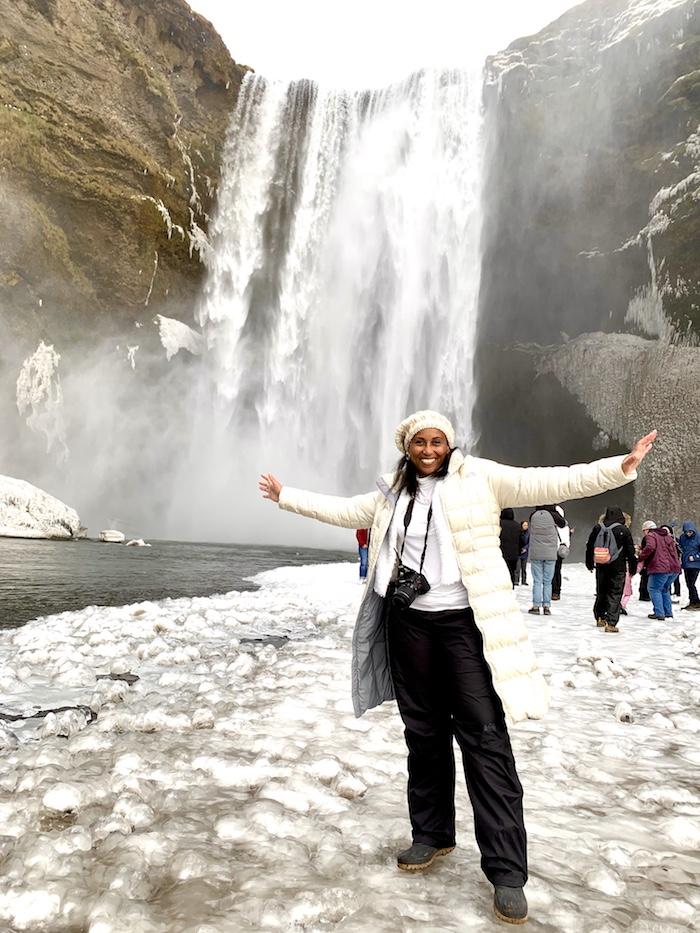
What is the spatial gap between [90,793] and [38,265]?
3948cm

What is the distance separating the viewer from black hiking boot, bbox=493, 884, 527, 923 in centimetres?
213

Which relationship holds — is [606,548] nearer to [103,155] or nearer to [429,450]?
[429,450]

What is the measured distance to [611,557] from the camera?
29.3ft

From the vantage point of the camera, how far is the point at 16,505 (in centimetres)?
2905

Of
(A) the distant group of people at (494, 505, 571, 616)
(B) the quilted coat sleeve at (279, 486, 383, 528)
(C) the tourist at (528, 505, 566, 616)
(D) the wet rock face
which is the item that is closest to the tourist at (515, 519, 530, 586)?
(A) the distant group of people at (494, 505, 571, 616)

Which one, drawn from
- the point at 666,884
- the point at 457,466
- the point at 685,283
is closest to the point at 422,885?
the point at 666,884

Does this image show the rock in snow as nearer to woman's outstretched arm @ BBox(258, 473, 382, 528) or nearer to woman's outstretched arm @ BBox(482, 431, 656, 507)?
woman's outstretched arm @ BBox(258, 473, 382, 528)

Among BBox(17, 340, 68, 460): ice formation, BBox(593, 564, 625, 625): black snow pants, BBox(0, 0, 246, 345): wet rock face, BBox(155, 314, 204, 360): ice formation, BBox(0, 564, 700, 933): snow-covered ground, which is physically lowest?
BBox(0, 564, 700, 933): snow-covered ground

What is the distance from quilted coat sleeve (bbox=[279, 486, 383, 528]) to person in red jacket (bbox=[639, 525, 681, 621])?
8.97 m

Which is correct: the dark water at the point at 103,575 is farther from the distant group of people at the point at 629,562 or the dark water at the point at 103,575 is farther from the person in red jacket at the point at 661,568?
the person in red jacket at the point at 661,568

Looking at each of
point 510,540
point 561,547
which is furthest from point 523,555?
point 510,540

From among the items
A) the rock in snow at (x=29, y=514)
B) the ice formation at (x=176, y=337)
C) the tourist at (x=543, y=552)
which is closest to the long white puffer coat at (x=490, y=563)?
the tourist at (x=543, y=552)

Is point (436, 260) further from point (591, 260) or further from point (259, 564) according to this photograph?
point (259, 564)

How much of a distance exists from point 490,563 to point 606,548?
7182 mm
